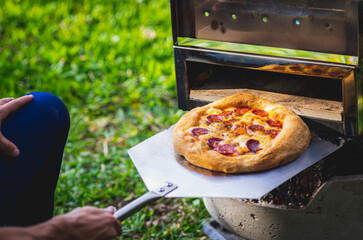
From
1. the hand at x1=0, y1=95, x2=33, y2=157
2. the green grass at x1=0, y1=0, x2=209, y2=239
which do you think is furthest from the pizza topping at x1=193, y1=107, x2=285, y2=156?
the green grass at x1=0, y1=0, x2=209, y2=239

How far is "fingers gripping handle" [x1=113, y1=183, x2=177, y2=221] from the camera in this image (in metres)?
1.80

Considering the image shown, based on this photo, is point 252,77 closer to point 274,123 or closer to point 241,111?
point 241,111

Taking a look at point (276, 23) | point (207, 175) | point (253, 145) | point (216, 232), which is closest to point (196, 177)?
point (207, 175)

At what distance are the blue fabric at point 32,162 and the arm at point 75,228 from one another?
0.67 m

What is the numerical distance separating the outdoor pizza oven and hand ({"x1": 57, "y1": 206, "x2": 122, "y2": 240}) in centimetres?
87

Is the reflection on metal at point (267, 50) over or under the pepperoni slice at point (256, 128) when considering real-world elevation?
over

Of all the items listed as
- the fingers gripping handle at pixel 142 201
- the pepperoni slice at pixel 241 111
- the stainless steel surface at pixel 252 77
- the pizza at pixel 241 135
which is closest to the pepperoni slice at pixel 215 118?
the pizza at pixel 241 135

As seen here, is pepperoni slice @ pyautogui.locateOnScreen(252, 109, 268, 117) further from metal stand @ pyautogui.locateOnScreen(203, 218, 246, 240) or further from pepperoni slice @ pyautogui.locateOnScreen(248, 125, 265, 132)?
metal stand @ pyautogui.locateOnScreen(203, 218, 246, 240)

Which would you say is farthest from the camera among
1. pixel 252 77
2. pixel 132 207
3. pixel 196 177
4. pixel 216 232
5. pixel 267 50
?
pixel 216 232

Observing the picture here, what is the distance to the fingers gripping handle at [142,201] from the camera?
1805 mm

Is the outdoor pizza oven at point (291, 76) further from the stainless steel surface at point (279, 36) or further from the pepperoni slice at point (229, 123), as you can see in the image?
the pepperoni slice at point (229, 123)

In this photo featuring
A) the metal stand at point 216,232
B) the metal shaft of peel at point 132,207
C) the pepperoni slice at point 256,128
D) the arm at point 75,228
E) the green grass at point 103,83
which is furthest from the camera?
the green grass at point 103,83

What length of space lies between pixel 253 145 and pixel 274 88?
1.45 ft

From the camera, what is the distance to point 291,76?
2.56m
